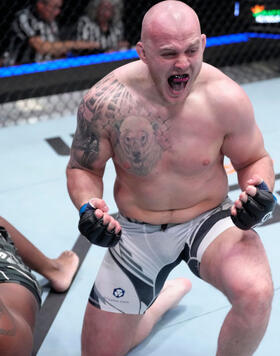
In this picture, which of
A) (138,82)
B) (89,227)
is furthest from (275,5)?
(89,227)

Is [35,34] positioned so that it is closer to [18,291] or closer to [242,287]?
[18,291]

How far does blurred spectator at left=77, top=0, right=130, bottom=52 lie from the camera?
157 inches

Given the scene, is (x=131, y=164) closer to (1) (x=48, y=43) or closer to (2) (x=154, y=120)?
(2) (x=154, y=120)

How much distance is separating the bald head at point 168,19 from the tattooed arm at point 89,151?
0.22 m

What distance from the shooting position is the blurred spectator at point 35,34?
375 centimetres

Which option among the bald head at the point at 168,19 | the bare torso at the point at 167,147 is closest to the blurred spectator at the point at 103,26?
the bare torso at the point at 167,147

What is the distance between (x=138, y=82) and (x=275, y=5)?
339cm

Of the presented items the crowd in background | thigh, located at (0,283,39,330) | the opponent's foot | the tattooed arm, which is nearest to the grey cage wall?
the crowd in background

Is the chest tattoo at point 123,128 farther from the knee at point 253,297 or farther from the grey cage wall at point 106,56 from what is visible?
the grey cage wall at point 106,56

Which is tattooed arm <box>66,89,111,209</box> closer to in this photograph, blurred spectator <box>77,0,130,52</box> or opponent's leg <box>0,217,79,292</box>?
opponent's leg <box>0,217,79,292</box>

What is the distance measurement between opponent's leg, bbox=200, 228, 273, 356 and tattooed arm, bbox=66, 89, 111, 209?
337mm

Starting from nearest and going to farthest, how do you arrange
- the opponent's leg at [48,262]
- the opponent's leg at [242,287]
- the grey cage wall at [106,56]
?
1. the opponent's leg at [242,287]
2. the opponent's leg at [48,262]
3. the grey cage wall at [106,56]

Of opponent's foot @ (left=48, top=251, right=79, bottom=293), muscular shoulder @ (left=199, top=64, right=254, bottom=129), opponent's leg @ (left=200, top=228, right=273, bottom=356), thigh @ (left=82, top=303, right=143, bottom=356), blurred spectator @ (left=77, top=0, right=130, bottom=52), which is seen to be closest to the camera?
opponent's leg @ (left=200, top=228, right=273, bottom=356)

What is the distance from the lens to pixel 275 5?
439 centimetres
